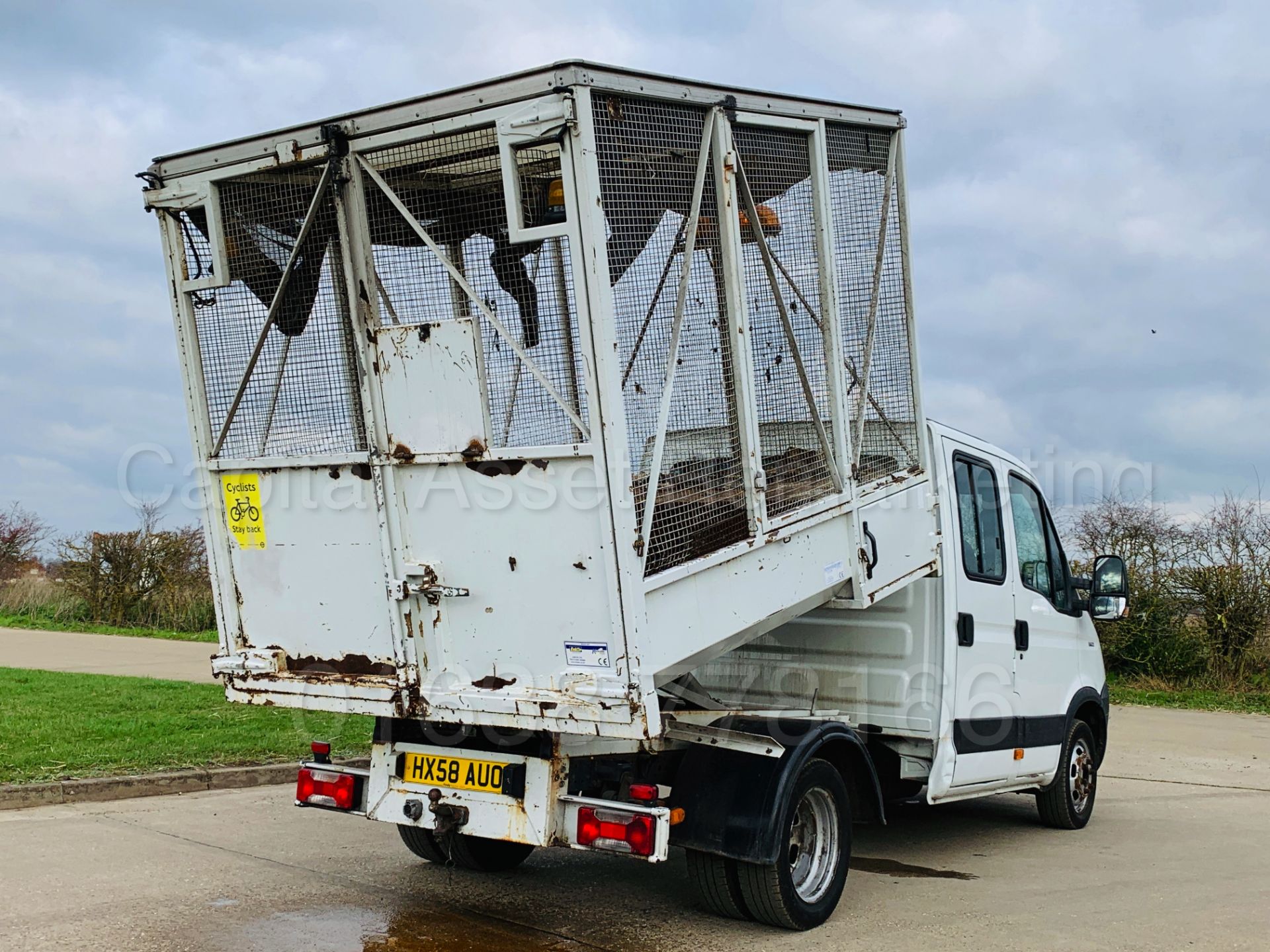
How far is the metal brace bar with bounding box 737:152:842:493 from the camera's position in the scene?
531 centimetres

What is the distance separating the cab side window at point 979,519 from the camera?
6.82 meters

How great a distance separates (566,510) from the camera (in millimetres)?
4734

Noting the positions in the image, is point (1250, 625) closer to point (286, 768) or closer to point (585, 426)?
point (286, 768)

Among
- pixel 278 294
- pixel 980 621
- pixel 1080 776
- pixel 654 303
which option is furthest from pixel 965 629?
pixel 278 294

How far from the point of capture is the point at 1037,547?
767cm

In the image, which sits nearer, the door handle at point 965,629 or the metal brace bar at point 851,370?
the metal brace bar at point 851,370

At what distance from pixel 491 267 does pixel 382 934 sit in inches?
108

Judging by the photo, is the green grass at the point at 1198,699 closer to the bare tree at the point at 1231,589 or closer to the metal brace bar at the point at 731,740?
the bare tree at the point at 1231,589

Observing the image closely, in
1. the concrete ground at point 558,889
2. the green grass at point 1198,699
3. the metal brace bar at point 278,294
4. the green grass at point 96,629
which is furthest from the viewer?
the green grass at point 96,629

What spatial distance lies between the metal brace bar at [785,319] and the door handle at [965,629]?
138 centimetres

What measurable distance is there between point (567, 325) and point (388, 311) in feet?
2.75

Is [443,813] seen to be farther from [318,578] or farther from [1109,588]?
[1109,588]

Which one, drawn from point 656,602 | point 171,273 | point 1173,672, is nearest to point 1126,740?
point 1173,672

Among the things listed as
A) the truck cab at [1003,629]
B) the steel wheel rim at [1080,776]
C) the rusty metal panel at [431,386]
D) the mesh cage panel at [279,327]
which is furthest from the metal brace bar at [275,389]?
the steel wheel rim at [1080,776]
